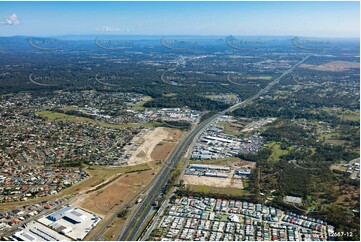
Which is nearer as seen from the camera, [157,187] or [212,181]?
[157,187]

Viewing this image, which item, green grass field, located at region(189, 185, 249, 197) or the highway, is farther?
green grass field, located at region(189, 185, 249, 197)

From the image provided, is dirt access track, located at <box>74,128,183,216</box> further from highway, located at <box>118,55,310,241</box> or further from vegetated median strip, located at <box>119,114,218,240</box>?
vegetated median strip, located at <box>119,114,218,240</box>

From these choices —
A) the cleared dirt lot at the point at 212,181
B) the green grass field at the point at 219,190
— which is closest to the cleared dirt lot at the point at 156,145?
the cleared dirt lot at the point at 212,181

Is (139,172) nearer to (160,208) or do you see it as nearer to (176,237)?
(160,208)

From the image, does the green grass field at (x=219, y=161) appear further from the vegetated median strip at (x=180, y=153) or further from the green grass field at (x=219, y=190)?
the green grass field at (x=219, y=190)

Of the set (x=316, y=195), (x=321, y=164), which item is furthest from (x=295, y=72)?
(x=316, y=195)

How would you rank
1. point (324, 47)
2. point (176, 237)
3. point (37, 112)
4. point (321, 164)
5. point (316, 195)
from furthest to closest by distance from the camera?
point (324, 47) → point (37, 112) → point (321, 164) → point (316, 195) → point (176, 237)

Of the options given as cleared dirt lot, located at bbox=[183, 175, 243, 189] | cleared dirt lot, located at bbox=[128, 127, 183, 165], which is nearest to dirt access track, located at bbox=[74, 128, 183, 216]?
cleared dirt lot, located at bbox=[128, 127, 183, 165]

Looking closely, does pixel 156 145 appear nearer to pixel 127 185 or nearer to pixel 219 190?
pixel 127 185

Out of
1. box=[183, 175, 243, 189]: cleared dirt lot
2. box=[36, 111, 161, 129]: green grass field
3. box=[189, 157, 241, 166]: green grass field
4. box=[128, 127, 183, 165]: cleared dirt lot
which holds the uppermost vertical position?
box=[36, 111, 161, 129]: green grass field

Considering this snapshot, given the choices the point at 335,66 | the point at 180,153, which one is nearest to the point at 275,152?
the point at 180,153

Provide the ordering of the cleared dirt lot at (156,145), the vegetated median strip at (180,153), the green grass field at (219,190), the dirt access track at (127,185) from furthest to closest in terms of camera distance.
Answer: the cleared dirt lot at (156,145)
the green grass field at (219,190)
the dirt access track at (127,185)
the vegetated median strip at (180,153)
